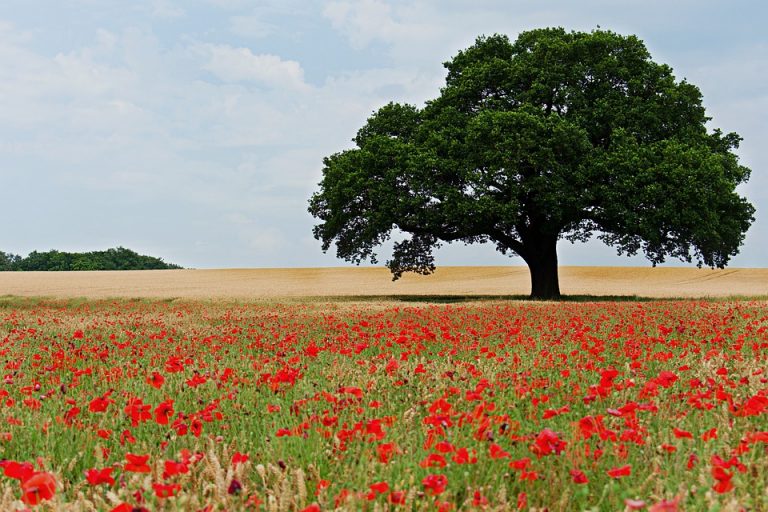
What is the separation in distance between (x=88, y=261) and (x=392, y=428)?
10951 centimetres

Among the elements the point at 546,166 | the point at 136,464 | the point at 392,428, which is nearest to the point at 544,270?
the point at 546,166

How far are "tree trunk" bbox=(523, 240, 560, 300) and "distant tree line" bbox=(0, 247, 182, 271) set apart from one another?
8714 cm

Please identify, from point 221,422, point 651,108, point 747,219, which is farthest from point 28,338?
point 747,219

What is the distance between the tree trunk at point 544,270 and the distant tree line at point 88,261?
87140 mm

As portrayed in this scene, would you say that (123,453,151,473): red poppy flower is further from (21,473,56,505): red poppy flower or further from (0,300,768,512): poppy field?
(21,473,56,505): red poppy flower

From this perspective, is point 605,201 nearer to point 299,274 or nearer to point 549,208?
point 549,208

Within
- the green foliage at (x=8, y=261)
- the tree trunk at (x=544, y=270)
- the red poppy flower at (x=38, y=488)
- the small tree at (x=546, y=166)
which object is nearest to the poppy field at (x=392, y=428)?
the red poppy flower at (x=38, y=488)

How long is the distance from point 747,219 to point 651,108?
8.25m

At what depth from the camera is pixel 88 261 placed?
104 meters

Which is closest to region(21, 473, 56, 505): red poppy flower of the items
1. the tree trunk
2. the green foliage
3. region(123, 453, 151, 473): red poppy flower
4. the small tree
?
region(123, 453, 151, 473): red poppy flower

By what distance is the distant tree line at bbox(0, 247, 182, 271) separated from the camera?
10462 centimetres

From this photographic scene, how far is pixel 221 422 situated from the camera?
543 centimetres

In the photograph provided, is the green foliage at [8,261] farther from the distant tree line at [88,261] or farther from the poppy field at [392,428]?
the poppy field at [392,428]

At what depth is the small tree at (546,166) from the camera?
1117 inches
